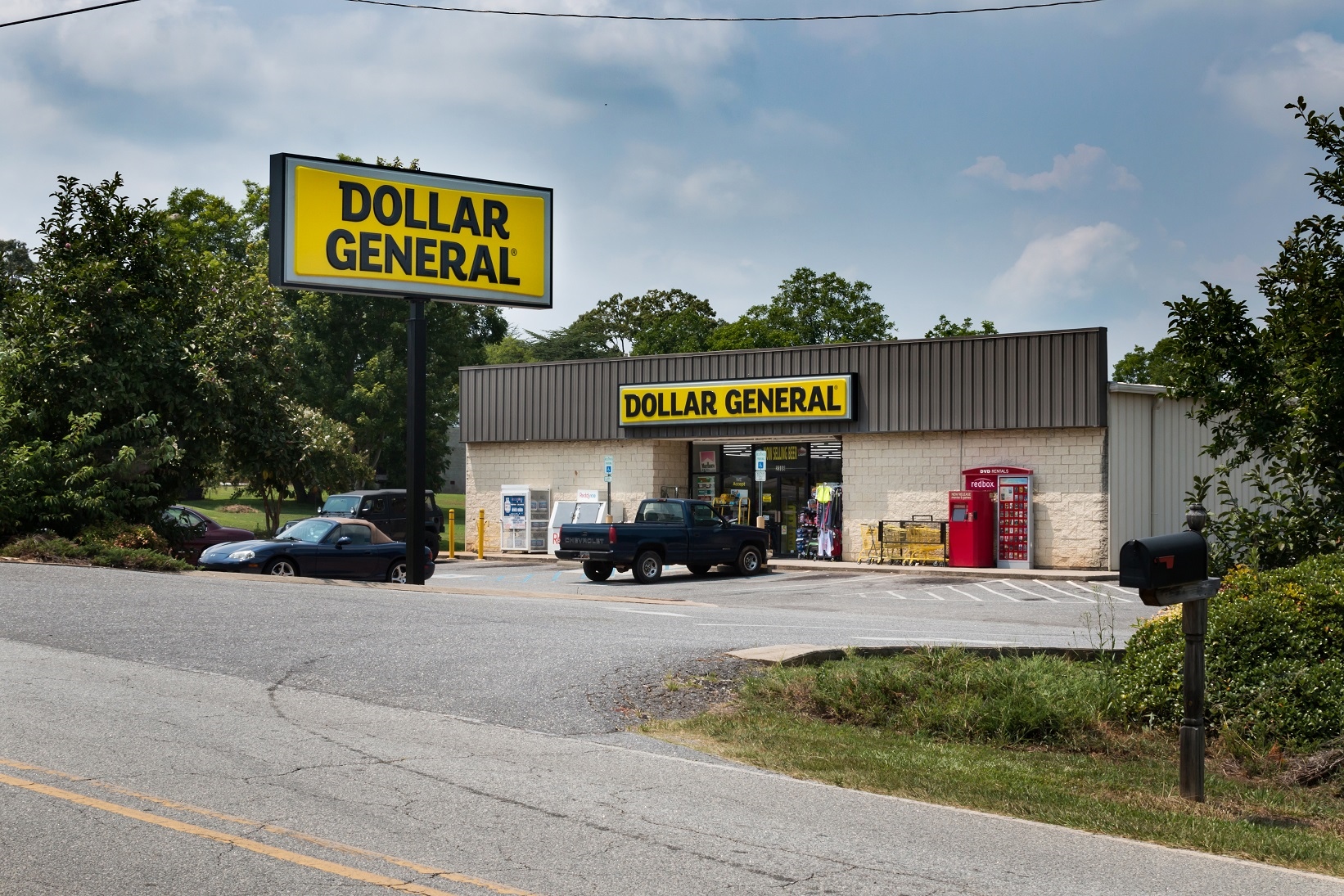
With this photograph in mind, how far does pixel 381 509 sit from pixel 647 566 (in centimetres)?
775

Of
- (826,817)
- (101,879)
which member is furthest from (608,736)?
(101,879)

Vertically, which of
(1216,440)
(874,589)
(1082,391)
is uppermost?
(1082,391)

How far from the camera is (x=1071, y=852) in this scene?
21.4 feet

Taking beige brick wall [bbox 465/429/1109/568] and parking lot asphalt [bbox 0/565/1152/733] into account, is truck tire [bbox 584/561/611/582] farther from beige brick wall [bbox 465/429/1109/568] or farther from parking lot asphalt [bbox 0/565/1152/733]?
beige brick wall [bbox 465/429/1109/568]

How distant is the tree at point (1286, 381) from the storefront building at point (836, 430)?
18909 millimetres

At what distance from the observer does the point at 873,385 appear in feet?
111

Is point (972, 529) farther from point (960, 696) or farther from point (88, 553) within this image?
point (960, 696)

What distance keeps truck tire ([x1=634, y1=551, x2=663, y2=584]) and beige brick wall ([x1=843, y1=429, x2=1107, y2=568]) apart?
7.92 meters

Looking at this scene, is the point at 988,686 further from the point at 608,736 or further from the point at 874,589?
the point at 874,589

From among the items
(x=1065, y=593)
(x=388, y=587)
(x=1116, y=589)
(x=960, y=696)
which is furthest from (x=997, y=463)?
(x=960, y=696)

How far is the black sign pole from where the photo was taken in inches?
902

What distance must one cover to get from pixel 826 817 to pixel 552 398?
33041 millimetres

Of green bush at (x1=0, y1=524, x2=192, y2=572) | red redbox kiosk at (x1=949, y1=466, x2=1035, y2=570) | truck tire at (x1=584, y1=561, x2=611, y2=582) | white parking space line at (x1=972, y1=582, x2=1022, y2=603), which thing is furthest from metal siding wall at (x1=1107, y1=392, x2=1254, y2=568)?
green bush at (x1=0, y1=524, x2=192, y2=572)

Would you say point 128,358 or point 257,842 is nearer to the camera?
point 257,842
